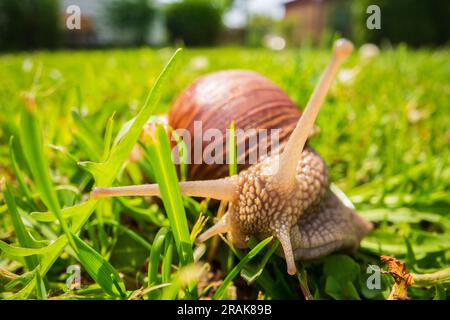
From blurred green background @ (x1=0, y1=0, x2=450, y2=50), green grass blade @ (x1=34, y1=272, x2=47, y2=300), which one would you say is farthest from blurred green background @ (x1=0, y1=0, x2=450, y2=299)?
blurred green background @ (x1=0, y1=0, x2=450, y2=50)

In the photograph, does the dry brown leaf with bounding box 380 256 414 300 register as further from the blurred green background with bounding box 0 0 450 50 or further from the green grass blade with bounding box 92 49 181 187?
the blurred green background with bounding box 0 0 450 50

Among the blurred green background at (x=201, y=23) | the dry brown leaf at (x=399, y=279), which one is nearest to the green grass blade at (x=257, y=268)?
the dry brown leaf at (x=399, y=279)

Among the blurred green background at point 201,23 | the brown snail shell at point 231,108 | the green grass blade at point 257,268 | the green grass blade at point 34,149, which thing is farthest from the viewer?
the blurred green background at point 201,23

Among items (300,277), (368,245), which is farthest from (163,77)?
(368,245)

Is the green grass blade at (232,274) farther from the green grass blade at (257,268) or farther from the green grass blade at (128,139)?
the green grass blade at (128,139)

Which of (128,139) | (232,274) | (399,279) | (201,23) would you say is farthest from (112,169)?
(201,23)

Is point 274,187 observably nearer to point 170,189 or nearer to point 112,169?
point 170,189

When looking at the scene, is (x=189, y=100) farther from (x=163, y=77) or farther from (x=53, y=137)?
(x=53, y=137)
